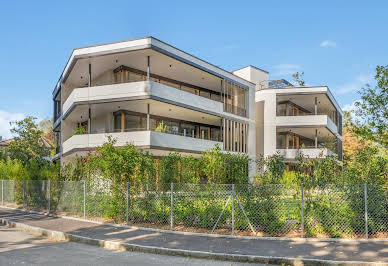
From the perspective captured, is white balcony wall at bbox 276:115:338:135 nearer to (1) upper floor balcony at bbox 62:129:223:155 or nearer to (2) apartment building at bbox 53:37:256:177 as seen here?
(2) apartment building at bbox 53:37:256:177

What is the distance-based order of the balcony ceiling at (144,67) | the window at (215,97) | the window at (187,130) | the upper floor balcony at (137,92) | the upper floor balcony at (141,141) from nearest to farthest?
1. the upper floor balcony at (141,141)
2. the upper floor balcony at (137,92)
3. the balcony ceiling at (144,67)
4. the window at (187,130)
5. the window at (215,97)

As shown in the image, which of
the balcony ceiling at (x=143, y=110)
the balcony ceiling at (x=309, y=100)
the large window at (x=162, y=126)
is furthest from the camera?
the balcony ceiling at (x=309, y=100)

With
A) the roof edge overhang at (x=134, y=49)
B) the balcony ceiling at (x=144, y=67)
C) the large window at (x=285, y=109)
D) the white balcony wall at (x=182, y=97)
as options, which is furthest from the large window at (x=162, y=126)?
the large window at (x=285, y=109)

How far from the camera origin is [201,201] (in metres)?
10.9

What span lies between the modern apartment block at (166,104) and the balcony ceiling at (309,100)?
0.68ft

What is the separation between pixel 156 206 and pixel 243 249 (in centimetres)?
410

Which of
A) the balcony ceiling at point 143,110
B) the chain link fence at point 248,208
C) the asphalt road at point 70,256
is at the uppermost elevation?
the balcony ceiling at point 143,110

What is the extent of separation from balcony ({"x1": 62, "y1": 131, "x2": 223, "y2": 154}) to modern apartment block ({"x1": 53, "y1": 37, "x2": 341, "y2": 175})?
63 mm

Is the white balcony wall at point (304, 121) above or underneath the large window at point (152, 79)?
underneath

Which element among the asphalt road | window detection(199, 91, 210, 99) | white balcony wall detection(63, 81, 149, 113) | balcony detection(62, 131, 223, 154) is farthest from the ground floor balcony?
the asphalt road

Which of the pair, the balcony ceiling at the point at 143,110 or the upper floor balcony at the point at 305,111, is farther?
the upper floor balcony at the point at 305,111

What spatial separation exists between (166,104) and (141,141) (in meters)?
3.37

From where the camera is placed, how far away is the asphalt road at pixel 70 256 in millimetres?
7418

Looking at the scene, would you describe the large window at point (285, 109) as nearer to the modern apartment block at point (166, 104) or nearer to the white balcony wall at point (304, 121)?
the modern apartment block at point (166, 104)
